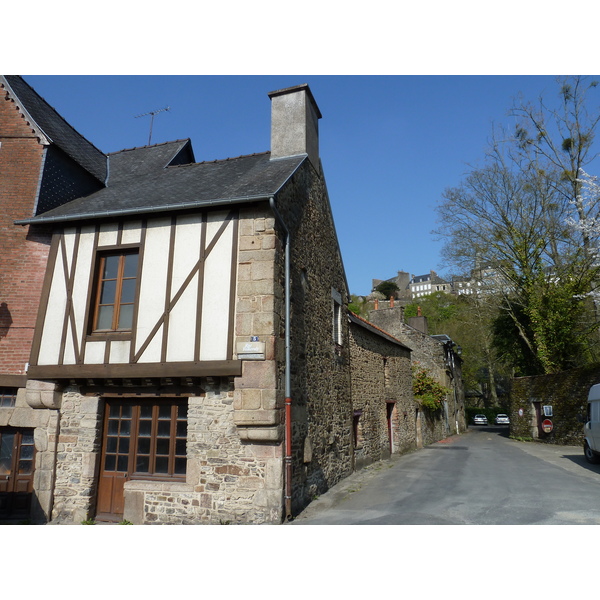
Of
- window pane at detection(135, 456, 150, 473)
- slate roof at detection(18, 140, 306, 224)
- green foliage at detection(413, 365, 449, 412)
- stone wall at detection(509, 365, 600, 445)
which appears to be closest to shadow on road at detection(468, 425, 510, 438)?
stone wall at detection(509, 365, 600, 445)

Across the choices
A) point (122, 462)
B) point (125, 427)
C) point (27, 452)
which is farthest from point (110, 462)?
point (27, 452)

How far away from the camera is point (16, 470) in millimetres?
7578

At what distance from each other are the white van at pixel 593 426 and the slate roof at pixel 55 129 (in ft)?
39.5

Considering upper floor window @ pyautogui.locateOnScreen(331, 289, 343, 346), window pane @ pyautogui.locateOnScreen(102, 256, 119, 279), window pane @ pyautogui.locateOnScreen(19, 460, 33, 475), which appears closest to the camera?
window pane @ pyautogui.locateOnScreen(102, 256, 119, 279)

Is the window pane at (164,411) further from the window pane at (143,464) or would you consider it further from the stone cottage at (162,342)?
the window pane at (143,464)

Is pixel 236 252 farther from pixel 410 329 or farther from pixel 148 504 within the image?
pixel 410 329

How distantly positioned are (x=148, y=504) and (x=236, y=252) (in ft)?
12.7

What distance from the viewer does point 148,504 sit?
21.5 ft

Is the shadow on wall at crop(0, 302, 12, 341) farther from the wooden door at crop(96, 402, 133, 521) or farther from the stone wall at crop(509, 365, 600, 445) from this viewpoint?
the stone wall at crop(509, 365, 600, 445)

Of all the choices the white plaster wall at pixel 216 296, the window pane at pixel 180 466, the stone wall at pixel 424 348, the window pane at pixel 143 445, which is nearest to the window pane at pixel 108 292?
the white plaster wall at pixel 216 296

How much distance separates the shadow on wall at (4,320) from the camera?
7.68 m

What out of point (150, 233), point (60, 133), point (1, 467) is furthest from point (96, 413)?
point (60, 133)

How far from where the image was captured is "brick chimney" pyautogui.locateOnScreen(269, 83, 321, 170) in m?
8.80

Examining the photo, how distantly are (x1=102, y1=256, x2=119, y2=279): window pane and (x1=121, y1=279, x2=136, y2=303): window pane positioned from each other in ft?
0.89
